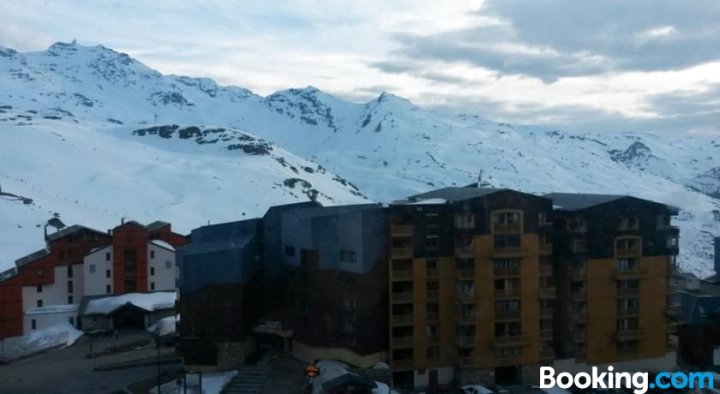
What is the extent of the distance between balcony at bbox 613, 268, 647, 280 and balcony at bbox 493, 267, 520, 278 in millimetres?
4431

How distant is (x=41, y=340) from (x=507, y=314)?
75.4ft

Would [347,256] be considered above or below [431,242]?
below

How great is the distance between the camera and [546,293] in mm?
27875

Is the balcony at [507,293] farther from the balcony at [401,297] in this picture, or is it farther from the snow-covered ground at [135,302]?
the snow-covered ground at [135,302]

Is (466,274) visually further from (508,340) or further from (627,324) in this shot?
(627,324)

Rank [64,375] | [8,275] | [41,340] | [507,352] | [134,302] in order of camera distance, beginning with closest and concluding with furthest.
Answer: [507,352]
[64,375]
[41,340]
[8,275]
[134,302]

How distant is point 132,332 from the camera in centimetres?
3741

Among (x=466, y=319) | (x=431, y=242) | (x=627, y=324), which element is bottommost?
(x=627, y=324)

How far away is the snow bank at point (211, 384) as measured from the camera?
86.9ft

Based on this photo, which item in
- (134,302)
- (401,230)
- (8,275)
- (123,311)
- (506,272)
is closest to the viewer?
(401,230)

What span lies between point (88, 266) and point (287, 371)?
660 inches

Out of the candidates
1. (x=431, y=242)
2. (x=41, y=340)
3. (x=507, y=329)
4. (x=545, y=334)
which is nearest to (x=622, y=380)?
(x=545, y=334)

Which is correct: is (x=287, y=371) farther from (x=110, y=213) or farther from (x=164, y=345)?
(x=110, y=213)

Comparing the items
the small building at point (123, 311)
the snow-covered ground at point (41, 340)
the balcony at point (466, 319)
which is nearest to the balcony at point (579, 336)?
the balcony at point (466, 319)
